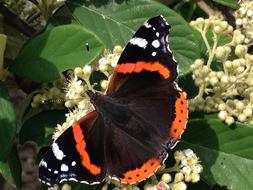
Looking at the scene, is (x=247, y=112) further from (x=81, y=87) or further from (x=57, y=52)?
(x=57, y=52)

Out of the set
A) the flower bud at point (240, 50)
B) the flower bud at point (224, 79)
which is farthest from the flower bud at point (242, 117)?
the flower bud at point (240, 50)

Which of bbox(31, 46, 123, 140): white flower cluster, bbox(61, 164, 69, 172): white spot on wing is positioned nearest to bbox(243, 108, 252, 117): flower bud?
bbox(31, 46, 123, 140): white flower cluster

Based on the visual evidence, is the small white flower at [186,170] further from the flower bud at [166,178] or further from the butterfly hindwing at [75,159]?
the butterfly hindwing at [75,159]

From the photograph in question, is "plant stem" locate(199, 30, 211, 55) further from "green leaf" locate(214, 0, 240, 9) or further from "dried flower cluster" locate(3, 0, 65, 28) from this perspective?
"dried flower cluster" locate(3, 0, 65, 28)

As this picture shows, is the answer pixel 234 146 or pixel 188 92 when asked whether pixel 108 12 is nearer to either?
pixel 188 92

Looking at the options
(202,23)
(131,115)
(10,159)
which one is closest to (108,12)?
Result: (202,23)
